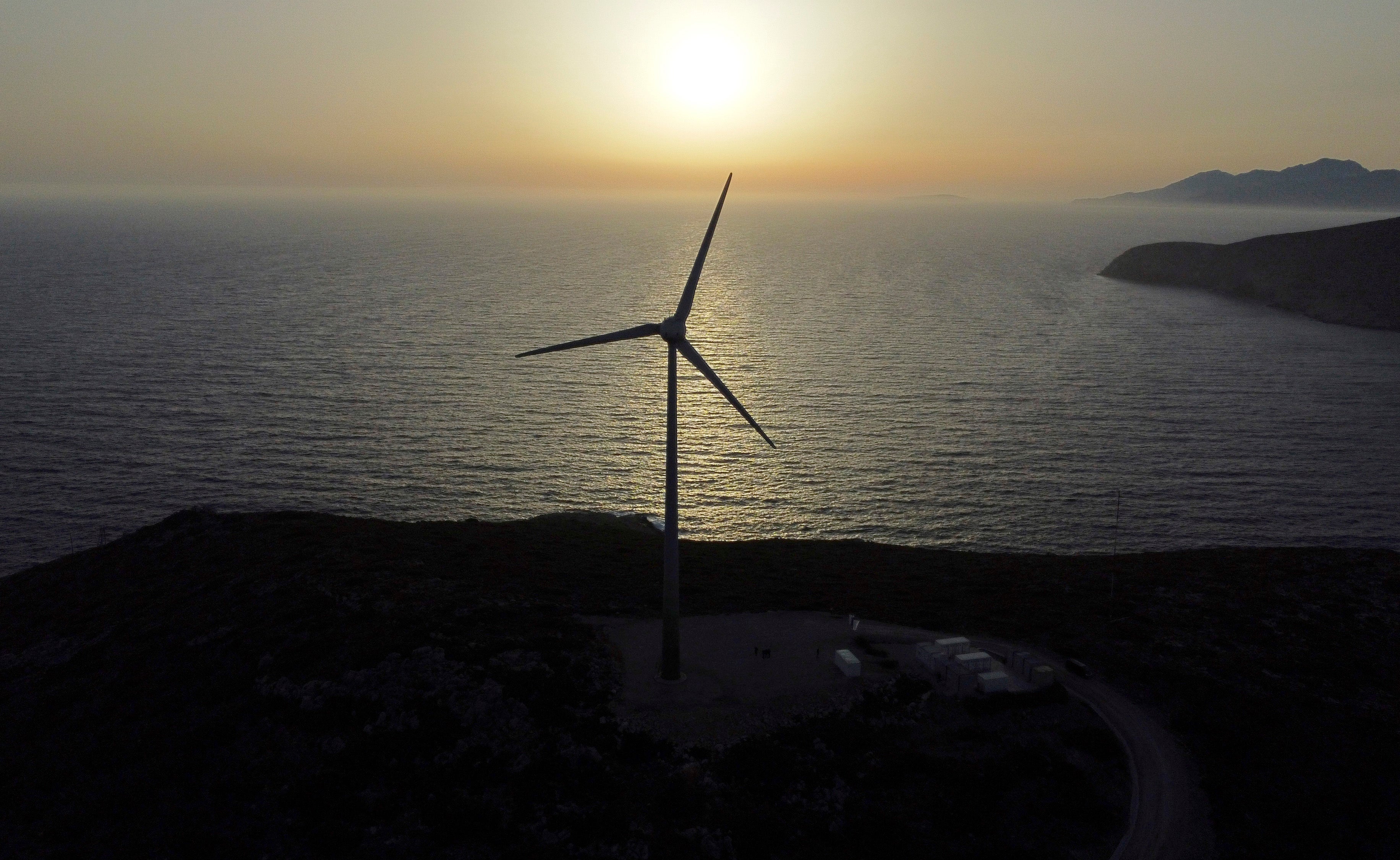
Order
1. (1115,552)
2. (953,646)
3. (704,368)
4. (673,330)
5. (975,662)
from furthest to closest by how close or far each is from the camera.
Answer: (1115,552) → (953,646) → (975,662) → (704,368) → (673,330)

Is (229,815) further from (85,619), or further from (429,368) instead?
(429,368)

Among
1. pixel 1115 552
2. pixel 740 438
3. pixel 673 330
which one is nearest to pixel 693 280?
pixel 673 330

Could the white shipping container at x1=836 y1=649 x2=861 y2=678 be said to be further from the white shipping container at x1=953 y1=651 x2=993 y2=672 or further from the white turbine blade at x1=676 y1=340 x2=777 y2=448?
the white turbine blade at x1=676 y1=340 x2=777 y2=448

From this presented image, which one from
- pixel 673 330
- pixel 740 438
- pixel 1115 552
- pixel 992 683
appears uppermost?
pixel 673 330

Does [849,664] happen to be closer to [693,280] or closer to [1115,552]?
[693,280]

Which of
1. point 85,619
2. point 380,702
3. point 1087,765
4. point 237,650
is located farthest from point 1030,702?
point 85,619

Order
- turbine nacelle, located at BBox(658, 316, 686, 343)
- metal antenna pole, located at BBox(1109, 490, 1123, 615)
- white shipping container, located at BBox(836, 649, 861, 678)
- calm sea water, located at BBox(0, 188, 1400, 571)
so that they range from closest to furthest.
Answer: turbine nacelle, located at BBox(658, 316, 686, 343), white shipping container, located at BBox(836, 649, 861, 678), metal antenna pole, located at BBox(1109, 490, 1123, 615), calm sea water, located at BBox(0, 188, 1400, 571)

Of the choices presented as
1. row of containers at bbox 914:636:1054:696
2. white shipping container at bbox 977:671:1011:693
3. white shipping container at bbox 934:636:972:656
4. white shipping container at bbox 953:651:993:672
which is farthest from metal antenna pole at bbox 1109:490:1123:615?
white shipping container at bbox 977:671:1011:693

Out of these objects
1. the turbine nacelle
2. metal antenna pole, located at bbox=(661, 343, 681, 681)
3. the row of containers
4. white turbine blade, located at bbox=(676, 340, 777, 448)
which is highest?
the turbine nacelle
